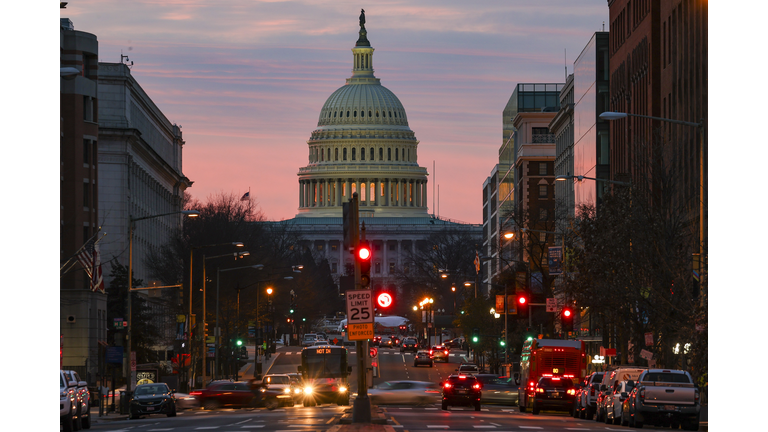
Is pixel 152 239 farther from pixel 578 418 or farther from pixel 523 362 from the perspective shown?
pixel 578 418

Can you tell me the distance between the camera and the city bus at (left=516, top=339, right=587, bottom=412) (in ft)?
179

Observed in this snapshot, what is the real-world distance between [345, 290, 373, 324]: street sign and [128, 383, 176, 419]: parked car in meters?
21.0

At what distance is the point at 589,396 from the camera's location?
47.1m

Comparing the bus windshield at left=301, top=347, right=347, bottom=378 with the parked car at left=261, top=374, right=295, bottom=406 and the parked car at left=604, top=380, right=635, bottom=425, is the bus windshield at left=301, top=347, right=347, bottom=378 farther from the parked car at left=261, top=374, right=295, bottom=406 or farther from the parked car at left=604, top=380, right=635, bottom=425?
A: the parked car at left=604, top=380, right=635, bottom=425

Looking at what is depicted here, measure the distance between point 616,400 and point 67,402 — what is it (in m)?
15.7

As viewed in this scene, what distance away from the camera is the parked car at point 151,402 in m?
49.9

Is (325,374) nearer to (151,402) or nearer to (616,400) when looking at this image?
(151,402)

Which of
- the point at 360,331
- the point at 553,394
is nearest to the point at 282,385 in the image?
the point at 553,394

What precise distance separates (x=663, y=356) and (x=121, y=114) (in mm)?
Result: 61250

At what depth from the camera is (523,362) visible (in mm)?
57656

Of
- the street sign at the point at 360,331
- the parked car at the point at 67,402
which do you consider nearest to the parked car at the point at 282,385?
the parked car at the point at 67,402

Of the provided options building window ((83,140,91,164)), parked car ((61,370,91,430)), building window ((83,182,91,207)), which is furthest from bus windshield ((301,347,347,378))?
parked car ((61,370,91,430))

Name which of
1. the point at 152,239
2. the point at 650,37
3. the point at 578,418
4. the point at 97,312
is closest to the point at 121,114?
the point at 152,239

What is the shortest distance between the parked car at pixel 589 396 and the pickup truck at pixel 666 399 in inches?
329
